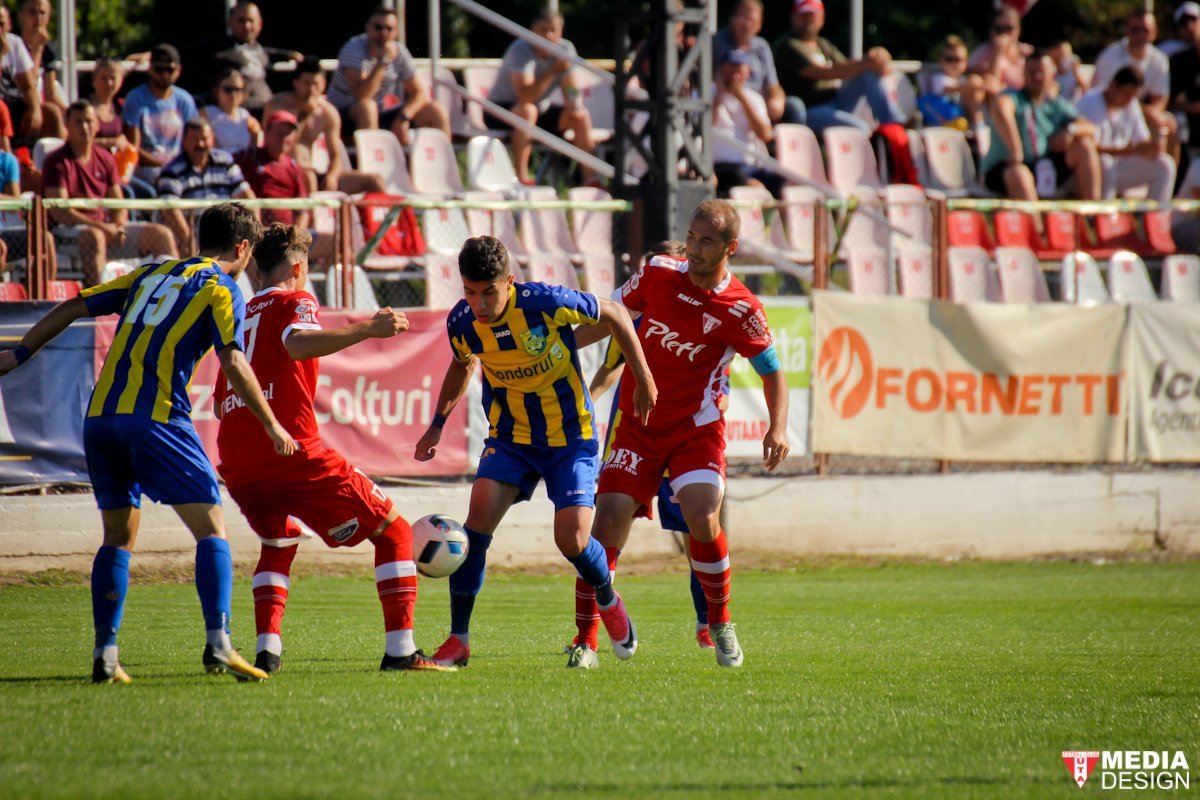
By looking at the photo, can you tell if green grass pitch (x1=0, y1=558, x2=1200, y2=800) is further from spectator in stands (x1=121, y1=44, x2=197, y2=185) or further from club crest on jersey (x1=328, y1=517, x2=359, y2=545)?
spectator in stands (x1=121, y1=44, x2=197, y2=185)

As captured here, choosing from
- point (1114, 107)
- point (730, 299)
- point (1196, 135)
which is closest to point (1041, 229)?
point (1114, 107)

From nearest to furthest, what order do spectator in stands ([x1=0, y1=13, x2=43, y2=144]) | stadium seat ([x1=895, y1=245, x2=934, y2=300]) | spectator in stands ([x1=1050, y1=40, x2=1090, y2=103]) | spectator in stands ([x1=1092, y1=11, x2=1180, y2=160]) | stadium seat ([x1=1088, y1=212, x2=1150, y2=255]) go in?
1. spectator in stands ([x1=0, y1=13, x2=43, y2=144])
2. stadium seat ([x1=895, y1=245, x2=934, y2=300])
3. stadium seat ([x1=1088, y1=212, x2=1150, y2=255])
4. spectator in stands ([x1=1092, y1=11, x2=1180, y2=160])
5. spectator in stands ([x1=1050, y1=40, x2=1090, y2=103])

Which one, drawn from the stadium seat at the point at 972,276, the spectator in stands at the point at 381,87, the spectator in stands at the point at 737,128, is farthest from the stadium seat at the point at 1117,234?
the spectator in stands at the point at 381,87

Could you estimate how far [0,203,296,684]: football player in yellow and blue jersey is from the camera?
265 inches

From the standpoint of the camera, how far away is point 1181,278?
1706cm

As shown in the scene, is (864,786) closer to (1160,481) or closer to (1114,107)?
(1160,481)

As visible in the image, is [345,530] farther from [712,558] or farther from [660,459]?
[712,558]

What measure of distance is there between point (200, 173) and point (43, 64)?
3.19m

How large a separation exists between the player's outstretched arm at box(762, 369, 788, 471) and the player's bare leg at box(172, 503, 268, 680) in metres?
2.78

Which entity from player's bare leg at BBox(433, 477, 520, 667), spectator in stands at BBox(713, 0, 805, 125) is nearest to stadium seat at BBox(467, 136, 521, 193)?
spectator in stands at BBox(713, 0, 805, 125)

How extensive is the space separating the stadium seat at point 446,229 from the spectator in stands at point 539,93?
2863 mm

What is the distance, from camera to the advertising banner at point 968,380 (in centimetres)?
1423

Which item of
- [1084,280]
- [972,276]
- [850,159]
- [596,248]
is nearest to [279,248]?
[596,248]

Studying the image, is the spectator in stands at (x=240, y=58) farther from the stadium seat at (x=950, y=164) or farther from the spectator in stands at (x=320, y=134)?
the stadium seat at (x=950, y=164)
